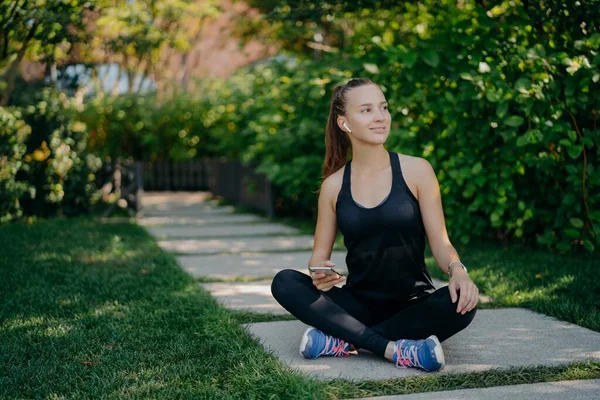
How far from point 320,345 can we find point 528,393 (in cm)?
93

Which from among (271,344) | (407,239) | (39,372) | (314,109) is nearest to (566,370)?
(407,239)

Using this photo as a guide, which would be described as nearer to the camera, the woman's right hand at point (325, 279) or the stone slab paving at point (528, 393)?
the stone slab paving at point (528, 393)

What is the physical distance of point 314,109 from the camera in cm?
859

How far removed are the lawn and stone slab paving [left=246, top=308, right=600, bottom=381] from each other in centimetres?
12

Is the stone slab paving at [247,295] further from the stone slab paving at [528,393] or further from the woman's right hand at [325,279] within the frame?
the stone slab paving at [528,393]

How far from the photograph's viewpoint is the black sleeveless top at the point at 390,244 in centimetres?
335

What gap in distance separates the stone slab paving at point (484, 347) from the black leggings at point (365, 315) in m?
0.12

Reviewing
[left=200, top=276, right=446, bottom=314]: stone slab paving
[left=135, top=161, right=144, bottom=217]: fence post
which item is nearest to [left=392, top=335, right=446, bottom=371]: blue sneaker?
[left=200, top=276, right=446, bottom=314]: stone slab paving

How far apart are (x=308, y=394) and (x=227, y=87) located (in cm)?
1194

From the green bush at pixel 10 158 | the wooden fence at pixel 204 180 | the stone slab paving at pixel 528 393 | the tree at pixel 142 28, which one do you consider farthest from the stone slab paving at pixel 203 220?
the stone slab paving at pixel 528 393

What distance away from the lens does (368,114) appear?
3432mm

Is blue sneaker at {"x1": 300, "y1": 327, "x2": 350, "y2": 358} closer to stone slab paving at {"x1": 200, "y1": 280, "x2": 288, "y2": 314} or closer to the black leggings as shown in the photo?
the black leggings

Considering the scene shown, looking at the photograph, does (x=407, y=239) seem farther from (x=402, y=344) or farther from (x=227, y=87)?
(x=227, y=87)

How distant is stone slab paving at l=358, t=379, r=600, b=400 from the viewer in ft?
8.79
